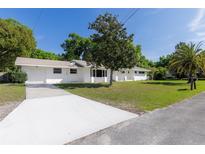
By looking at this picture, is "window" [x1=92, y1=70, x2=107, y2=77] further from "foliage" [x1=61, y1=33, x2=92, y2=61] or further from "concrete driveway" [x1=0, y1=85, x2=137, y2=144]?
"concrete driveway" [x1=0, y1=85, x2=137, y2=144]

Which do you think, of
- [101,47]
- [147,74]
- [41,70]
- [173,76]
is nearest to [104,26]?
[101,47]

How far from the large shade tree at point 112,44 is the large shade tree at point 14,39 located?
11947mm

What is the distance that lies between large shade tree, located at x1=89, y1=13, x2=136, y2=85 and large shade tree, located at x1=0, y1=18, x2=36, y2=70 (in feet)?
39.2

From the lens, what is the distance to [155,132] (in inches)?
160

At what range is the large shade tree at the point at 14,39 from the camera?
21258mm

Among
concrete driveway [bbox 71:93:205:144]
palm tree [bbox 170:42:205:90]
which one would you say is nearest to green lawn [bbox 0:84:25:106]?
concrete driveway [bbox 71:93:205:144]

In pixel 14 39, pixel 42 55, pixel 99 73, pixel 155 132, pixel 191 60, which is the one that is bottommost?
pixel 155 132

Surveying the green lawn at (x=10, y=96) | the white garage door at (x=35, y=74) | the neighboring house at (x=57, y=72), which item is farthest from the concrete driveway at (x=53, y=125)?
the white garage door at (x=35, y=74)

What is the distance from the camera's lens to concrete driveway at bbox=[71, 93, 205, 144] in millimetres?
3579

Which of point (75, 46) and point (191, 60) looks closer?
point (191, 60)

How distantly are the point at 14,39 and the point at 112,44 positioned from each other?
14568 millimetres

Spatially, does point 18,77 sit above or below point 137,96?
above

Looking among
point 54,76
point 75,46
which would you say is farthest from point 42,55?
point 54,76

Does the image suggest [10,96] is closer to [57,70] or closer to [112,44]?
[112,44]
